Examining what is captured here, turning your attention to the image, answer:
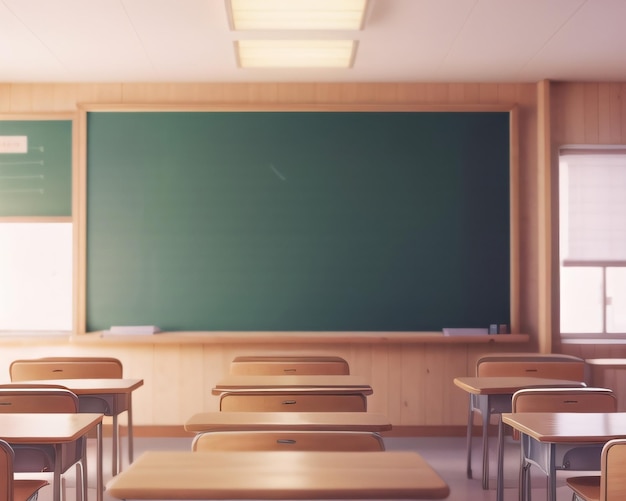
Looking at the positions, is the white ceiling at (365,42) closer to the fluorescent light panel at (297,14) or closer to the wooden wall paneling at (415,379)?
the fluorescent light panel at (297,14)

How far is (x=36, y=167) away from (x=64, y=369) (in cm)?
233

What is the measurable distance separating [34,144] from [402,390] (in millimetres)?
3828

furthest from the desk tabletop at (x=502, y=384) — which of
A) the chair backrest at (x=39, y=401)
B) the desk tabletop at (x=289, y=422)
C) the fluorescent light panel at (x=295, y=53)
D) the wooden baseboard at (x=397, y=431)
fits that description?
the fluorescent light panel at (x=295, y=53)

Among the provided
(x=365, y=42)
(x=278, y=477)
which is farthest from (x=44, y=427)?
(x=365, y=42)

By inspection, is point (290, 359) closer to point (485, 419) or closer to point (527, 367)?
point (485, 419)

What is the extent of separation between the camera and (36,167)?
645cm

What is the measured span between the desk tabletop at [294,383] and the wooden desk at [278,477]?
1500 mm

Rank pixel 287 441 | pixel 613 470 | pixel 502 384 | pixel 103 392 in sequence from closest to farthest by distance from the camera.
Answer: pixel 613 470 → pixel 287 441 → pixel 103 392 → pixel 502 384

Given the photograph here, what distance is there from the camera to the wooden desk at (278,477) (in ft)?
6.63

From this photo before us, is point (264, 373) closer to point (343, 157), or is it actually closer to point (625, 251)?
point (343, 157)

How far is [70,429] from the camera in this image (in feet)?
9.98

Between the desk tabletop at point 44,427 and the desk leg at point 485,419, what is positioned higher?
the desk tabletop at point 44,427

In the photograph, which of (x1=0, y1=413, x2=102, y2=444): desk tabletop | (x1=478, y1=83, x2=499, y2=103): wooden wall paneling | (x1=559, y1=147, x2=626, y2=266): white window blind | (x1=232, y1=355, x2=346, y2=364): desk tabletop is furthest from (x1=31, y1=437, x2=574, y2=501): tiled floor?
(x1=478, y1=83, x2=499, y2=103): wooden wall paneling

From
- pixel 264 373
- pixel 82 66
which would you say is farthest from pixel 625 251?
pixel 82 66
